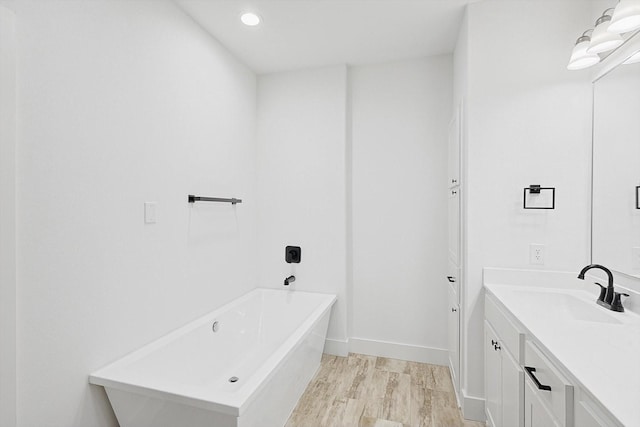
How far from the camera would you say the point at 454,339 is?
7.64ft

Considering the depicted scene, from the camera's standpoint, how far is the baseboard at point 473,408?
6.47 ft

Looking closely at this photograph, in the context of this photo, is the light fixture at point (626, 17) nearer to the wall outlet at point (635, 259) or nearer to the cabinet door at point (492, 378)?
the wall outlet at point (635, 259)

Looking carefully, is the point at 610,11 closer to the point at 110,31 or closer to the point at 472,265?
the point at 472,265

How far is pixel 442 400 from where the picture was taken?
2211 millimetres

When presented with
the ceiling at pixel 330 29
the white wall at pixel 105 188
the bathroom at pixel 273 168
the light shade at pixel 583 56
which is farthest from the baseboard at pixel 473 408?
the ceiling at pixel 330 29

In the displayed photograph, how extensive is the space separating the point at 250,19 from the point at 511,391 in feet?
8.66

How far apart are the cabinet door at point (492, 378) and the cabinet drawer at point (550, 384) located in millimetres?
402

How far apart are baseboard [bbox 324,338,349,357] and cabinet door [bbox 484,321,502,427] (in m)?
1.22

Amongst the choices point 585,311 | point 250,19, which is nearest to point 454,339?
point 585,311

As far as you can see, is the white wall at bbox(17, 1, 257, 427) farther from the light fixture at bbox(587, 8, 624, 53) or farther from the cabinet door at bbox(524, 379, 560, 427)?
the light fixture at bbox(587, 8, 624, 53)

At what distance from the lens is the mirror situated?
58.4 inches

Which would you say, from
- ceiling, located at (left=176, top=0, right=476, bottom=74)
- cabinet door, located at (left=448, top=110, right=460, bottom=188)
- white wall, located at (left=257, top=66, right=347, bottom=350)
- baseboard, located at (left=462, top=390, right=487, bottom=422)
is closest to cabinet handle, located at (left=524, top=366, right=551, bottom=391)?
baseboard, located at (left=462, top=390, right=487, bottom=422)

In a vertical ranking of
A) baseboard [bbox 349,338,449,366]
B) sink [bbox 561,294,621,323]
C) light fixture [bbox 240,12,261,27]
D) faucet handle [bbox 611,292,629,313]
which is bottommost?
baseboard [bbox 349,338,449,366]

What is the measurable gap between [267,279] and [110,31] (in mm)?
2190
